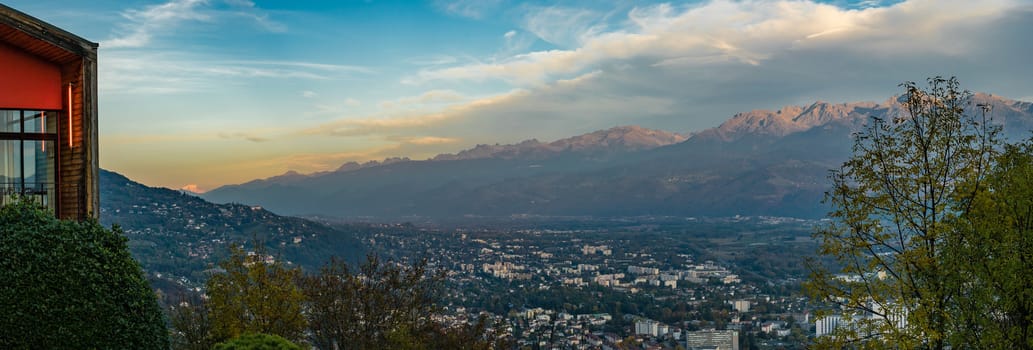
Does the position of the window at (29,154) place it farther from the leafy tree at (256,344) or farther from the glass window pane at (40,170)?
the leafy tree at (256,344)

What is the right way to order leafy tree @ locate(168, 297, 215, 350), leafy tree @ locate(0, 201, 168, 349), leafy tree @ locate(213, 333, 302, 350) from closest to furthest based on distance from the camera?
1. leafy tree @ locate(0, 201, 168, 349)
2. leafy tree @ locate(213, 333, 302, 350)
3. leafy tree @ locate(168, 297, 215, 350)

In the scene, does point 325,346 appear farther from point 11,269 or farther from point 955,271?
point 955,271

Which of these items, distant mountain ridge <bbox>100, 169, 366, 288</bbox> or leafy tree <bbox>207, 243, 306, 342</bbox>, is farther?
distant mountain ridge <bbox>100, 169, 366, 288</bbox>

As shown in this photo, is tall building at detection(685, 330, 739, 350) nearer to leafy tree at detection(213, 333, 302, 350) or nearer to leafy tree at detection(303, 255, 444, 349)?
leafy tree at detection(303, 255, 444, 349)

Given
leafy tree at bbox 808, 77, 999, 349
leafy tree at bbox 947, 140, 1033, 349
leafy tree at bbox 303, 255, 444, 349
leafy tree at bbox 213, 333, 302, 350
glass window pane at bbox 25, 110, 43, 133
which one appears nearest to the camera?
leafy tree at bbox 947, 140, 1033, 349

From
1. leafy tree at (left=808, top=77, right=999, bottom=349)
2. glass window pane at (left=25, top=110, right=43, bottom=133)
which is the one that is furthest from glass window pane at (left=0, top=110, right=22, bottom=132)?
leafy tree at (left=808, top=77, right=999, bottom=349)

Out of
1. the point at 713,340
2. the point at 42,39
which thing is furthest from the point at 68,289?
the point at 713,340

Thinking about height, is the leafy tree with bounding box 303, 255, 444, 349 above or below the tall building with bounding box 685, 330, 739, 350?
above

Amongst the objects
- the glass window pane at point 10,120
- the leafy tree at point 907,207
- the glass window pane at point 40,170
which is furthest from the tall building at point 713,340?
the glass window pane at point 10,120
